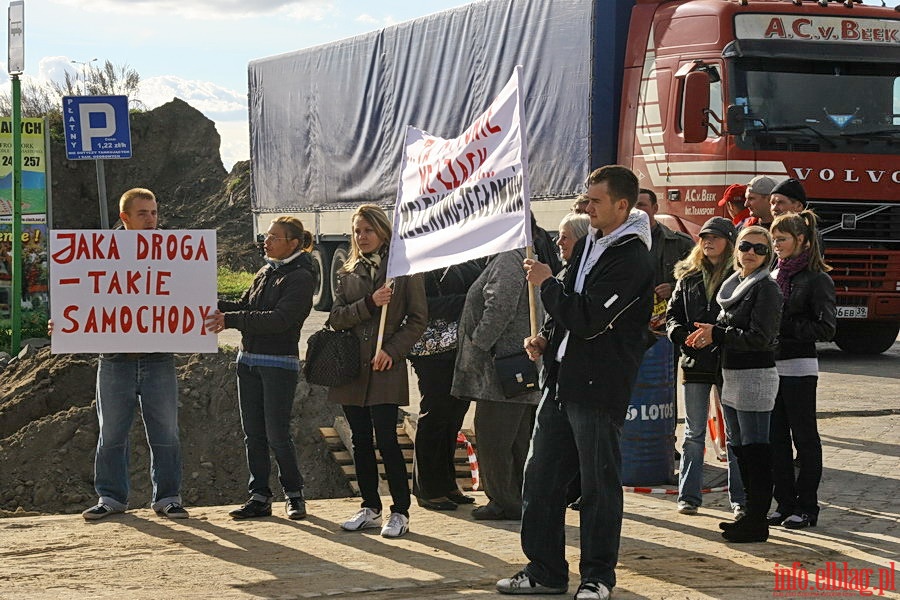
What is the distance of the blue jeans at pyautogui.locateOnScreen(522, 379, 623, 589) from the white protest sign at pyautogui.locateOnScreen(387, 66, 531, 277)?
0.92 meters

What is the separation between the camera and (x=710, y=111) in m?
15.9

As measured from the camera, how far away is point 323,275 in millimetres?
23359

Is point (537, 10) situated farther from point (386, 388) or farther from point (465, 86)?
point (386, 388)

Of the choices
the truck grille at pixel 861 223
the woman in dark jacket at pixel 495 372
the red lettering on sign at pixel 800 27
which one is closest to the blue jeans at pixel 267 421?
the woman in dark jacket at pixel 495 372

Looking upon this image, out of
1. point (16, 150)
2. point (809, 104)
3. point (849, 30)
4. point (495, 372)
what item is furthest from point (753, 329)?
point (16, 150)

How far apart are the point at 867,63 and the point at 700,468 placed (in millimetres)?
8721

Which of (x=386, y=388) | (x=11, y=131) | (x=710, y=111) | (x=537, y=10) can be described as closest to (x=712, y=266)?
(x=386, y=388)

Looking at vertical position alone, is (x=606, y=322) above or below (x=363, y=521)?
above

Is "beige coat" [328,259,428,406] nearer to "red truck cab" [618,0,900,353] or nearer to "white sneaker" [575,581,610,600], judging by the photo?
"white sneaker" [575,581,610,600]

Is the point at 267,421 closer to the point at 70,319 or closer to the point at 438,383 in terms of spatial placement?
the point at 438,383

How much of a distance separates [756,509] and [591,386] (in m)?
1.84

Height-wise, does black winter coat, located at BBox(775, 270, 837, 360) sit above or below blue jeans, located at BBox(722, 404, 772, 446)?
above

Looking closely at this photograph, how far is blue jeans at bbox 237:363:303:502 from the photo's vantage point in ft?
28.1

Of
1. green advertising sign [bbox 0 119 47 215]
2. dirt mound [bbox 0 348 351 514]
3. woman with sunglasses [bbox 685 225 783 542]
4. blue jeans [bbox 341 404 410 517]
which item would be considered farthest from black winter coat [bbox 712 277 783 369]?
green advertising sign [bbox 0 119 47 215]
